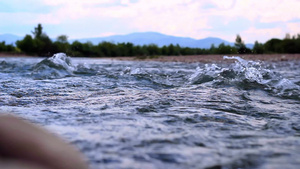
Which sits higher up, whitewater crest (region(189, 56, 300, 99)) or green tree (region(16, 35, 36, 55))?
green tree (region(16, 35, 36, 55))

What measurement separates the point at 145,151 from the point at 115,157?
16 cm

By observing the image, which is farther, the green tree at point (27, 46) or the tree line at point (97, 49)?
the green tree at point (27, 46)

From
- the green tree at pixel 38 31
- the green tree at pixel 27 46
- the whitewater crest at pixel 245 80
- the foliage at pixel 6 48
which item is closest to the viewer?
the whitewater crest at pixel 245 80

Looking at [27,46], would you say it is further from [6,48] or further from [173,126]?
[173,126]

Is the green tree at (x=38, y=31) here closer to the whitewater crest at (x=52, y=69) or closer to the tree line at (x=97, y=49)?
the tree line at (x=97, y=49)

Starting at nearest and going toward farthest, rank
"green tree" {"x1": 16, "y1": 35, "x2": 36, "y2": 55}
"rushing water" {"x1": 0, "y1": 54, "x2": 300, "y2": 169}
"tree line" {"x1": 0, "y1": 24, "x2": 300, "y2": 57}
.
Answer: "rushing water" {"x1": 0, "y1": 54, "x2": 300, "y2": 169} < "tree line" {"x1": 0, "y1": 24, "x2": 300, "y2": 57} < "green tree" {"x1": 16, "y1": 35, "x2": 36, "y2": 55}

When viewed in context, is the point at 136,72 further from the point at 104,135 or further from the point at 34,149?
the point at 34,149

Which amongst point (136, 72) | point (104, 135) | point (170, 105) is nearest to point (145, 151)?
point (104, 135)

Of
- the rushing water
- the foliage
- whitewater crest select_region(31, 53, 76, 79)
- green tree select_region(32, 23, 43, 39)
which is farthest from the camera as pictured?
green tree select_region(32, 23, 43, 39)

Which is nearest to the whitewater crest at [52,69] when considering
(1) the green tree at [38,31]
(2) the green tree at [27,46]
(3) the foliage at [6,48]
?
(2) the green tree at [27,46]

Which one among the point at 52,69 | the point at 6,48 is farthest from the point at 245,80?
the point at 6,48

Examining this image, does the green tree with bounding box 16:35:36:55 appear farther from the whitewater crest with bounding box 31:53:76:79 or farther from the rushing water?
the rushing water

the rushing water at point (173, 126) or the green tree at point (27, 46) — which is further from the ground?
the green tree at point (27, 46)

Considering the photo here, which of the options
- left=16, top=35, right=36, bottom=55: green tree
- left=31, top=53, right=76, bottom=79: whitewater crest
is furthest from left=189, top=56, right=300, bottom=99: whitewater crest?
left=16, top=35, right=36, bottom=55: green tree
